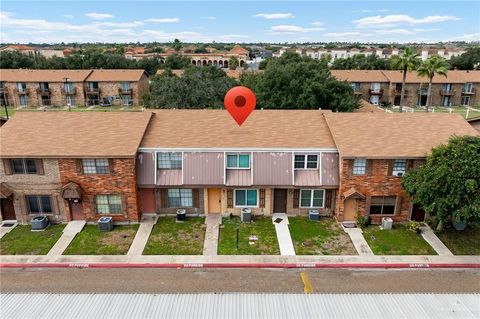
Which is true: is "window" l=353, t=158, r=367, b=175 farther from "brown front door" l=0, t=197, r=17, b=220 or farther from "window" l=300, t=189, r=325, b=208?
"brown front door" l=0, t=197, r=17, b=220

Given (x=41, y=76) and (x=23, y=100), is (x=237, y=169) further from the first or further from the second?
(x=23, y=100)

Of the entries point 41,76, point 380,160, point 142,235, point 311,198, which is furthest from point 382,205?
point 41,76

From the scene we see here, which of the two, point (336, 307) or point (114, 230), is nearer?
point (336, 307)

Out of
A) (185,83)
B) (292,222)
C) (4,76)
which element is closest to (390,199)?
(292,222)

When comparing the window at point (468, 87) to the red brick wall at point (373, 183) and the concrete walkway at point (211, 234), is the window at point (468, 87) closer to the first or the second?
the red brick wall at point (373, 183)

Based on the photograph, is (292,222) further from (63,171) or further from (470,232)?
(63,171)

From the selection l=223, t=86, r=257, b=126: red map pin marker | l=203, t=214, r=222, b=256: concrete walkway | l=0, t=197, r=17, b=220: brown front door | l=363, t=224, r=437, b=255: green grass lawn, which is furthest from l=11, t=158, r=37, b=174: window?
l=363, t=224, r=437, b=255: green grass lawn
